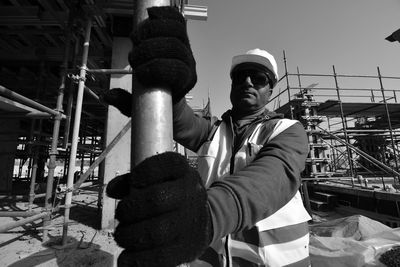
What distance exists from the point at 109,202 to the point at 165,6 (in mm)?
4341

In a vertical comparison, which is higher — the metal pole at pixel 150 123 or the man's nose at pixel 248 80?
the man's nose at pixel 248 80

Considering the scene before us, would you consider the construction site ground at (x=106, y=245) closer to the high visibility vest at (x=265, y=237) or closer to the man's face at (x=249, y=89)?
the high visibility vest at (x=265, y=237)

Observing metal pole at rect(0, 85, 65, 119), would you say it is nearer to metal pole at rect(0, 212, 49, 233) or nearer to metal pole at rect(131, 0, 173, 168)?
metal pole at rect(0, 212, 49, 233)

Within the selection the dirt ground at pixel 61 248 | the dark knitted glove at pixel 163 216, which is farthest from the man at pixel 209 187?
the dirt ground at pixel 61 248

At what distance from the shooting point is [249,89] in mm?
1669

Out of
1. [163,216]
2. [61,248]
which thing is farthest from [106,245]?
[163,216]

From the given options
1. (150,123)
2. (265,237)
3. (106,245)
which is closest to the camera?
(150,123)

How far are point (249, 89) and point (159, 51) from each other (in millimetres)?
957

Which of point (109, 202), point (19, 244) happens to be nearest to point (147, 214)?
point (109, 202)

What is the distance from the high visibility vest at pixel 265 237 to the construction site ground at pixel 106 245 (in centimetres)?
177

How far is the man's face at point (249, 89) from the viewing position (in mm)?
1668

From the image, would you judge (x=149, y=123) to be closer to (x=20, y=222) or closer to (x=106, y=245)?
(x=20, y=222)

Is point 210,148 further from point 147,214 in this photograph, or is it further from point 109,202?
point 109,202

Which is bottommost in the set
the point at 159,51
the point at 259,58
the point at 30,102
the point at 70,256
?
the point at 70,256
